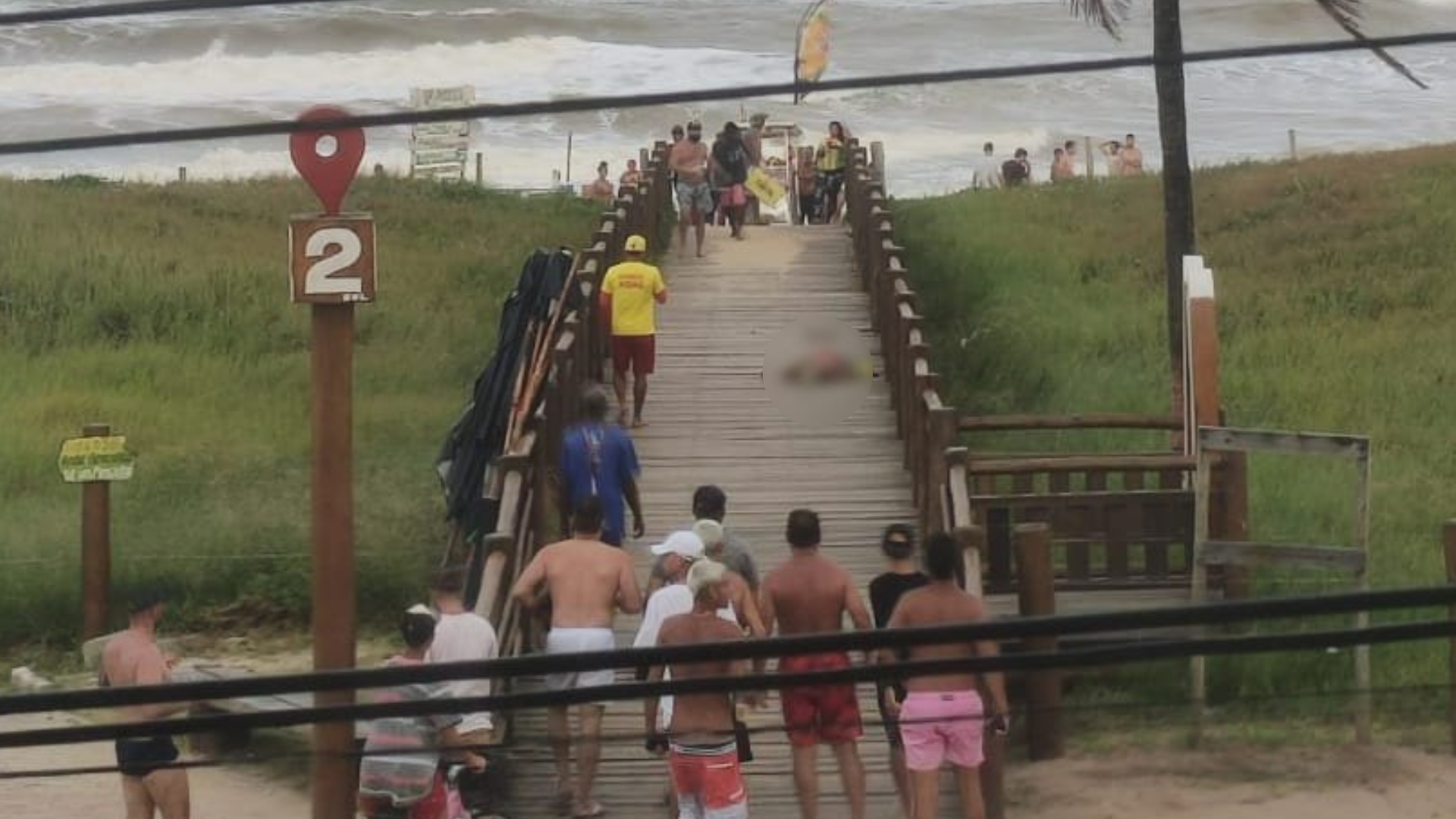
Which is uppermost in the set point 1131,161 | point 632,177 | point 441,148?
point 441,148

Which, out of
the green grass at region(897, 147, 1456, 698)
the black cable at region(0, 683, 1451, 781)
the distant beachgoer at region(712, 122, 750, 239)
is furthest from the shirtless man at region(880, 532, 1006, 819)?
the distant beachgoer at region(712, 122, 750, 239)

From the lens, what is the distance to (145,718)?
10359mm

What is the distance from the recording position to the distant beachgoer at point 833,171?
26266 millimetres

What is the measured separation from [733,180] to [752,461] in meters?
8.39

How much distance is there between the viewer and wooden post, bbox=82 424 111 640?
14.7m

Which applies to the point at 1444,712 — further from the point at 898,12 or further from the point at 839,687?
the point at 898,12

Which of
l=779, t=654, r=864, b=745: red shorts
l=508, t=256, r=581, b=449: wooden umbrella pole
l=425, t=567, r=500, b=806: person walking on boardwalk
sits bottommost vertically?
l=779, t=654, r=864, b=745: red shorts

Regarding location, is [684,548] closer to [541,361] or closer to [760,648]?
[760,648]

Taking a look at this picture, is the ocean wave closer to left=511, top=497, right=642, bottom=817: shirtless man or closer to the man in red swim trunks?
left=511, top=497, right=642, bottom=817: shirtless man

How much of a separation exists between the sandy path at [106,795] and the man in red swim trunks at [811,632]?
4329 mm

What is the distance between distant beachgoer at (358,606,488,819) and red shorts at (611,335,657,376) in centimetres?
629

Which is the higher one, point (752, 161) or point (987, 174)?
point (987, 174)

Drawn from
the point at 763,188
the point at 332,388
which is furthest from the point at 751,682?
the point at 763,188

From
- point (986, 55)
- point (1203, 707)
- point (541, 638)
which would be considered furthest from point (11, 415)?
point (986, 55)
